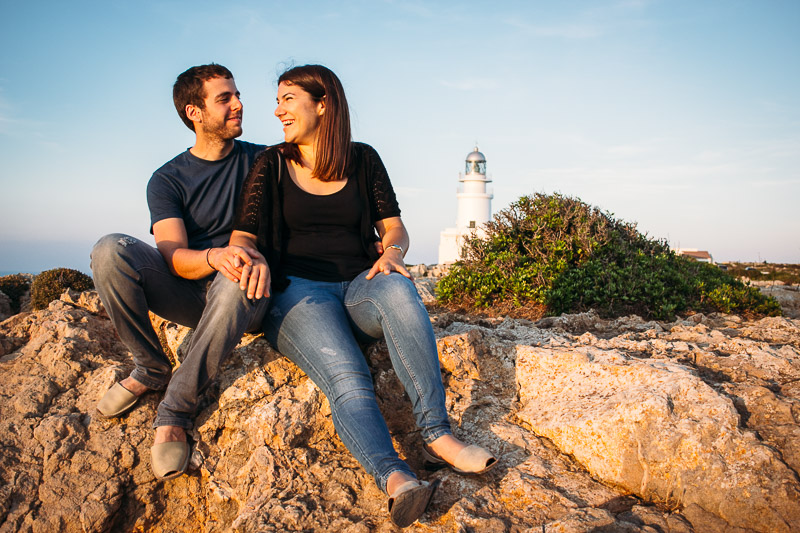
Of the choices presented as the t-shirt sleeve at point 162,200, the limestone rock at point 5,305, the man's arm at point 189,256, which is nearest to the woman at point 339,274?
the man's arm at point 189,256

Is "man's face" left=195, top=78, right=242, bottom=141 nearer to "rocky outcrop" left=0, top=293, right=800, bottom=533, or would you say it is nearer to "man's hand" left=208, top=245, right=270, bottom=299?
"man's hand" left=208, top=245, right=270, bottom=299

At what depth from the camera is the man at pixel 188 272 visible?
290 centimetres

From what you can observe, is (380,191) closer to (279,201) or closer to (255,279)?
(279,201)

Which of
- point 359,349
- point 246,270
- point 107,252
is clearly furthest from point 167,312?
point 359,349

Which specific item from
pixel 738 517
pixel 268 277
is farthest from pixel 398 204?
pixel 738 517

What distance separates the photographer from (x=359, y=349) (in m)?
2.96

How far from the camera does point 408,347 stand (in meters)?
2.88

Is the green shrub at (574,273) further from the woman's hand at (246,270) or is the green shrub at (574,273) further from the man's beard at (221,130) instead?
the woman's hand at (246,270)

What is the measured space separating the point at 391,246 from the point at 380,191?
1.46 ft

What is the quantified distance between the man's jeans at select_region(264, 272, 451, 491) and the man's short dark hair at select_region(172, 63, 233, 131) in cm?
157

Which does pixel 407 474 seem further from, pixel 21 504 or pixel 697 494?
pixel 21 504

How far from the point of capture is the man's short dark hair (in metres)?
3.84

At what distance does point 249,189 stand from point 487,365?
1857 mm

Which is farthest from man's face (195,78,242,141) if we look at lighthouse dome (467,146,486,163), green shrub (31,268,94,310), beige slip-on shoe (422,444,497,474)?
lighthouse dome (467,146,486,163)
